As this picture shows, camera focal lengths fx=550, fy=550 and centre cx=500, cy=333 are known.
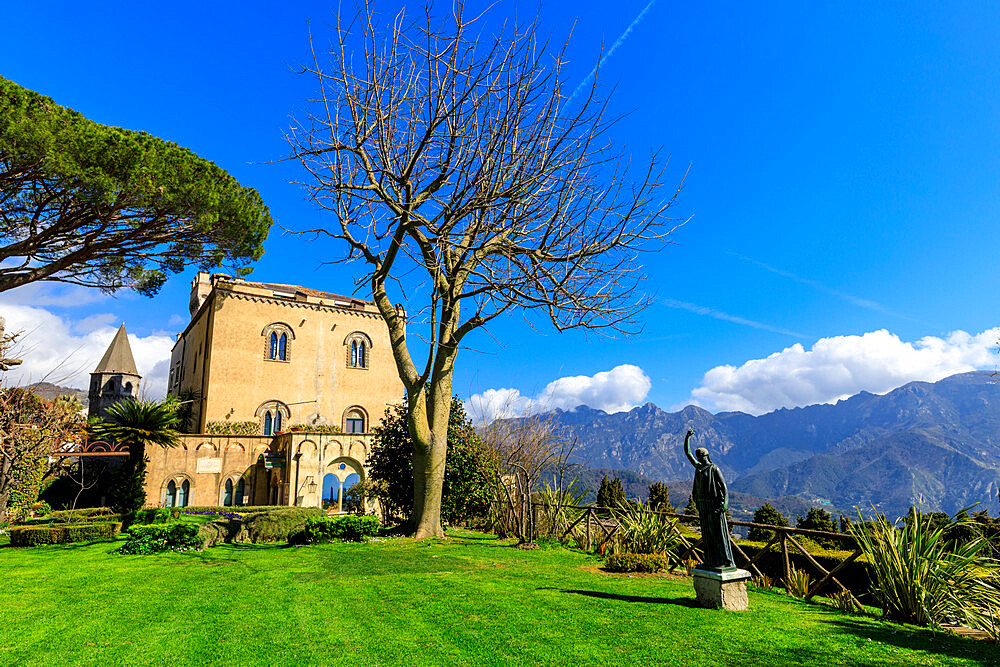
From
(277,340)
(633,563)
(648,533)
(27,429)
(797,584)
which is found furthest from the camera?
(277,340)

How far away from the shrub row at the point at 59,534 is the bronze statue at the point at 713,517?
1587 cm

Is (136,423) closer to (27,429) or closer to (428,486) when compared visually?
(27,429)

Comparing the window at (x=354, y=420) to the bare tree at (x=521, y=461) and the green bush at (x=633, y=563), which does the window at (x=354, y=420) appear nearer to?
the bare tree at (x=521, y=461)

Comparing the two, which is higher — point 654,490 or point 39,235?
point 39,235

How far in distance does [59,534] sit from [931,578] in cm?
1875

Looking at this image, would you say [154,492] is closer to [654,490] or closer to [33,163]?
[33,163]

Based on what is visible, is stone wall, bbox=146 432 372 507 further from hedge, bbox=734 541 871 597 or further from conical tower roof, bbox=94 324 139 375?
conical tower roof, bbox=94 324 139 375

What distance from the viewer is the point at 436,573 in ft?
31.9

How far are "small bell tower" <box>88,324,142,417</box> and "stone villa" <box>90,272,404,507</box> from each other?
8.05 m

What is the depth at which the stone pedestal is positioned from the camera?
7.30m

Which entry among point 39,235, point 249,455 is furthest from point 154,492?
point 39,235

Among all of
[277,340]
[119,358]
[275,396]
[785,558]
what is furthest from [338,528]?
[119,358]

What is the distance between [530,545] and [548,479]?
2.97 m

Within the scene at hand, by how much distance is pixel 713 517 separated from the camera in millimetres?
7668
